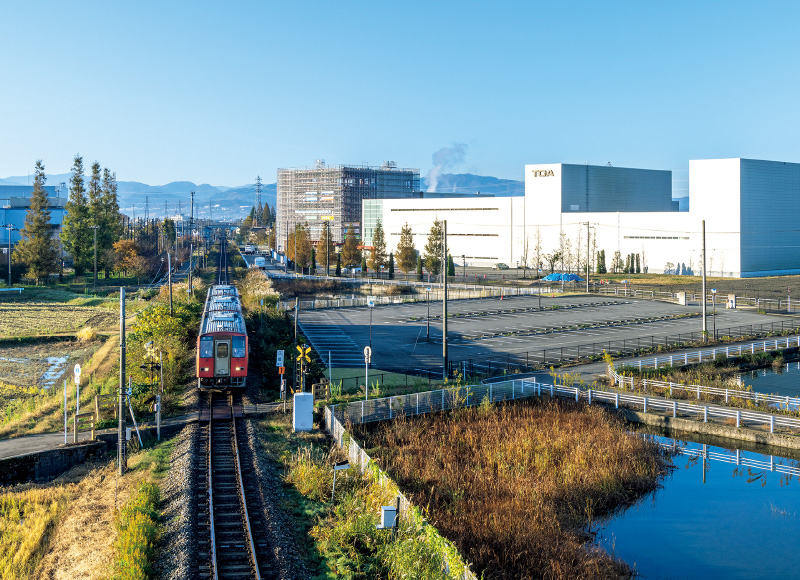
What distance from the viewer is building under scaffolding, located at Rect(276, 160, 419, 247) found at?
524ft

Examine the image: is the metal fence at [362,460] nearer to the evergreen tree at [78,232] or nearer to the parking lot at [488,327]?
the parking lot at [488,327]

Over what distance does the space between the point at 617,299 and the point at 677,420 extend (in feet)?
122

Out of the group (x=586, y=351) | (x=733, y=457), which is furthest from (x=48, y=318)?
(x=733, y=457)

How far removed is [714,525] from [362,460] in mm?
8131

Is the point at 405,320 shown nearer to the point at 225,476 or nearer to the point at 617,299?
the point at 617,299

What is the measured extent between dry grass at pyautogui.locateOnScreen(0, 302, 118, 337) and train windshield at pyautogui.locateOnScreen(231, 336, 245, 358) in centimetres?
2571

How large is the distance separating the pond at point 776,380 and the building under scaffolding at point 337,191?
405 ft

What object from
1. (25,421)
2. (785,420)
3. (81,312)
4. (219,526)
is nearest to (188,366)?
(25,421)

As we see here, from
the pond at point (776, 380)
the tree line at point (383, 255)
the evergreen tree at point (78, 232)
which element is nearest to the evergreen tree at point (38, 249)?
the evergreen tree at point (78, 232)

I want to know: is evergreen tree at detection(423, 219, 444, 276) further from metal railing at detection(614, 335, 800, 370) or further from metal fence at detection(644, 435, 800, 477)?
metal fence at detection(644, 435, 800, 477)

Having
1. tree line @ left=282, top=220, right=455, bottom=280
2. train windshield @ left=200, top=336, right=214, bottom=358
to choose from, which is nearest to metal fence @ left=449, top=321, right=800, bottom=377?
train windshield @ left=200, top=336, right=214, bottom=358

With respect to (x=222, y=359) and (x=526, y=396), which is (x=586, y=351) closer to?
(x=526, y=396)

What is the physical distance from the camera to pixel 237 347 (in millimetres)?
26188

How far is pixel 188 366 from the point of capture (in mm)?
32188
